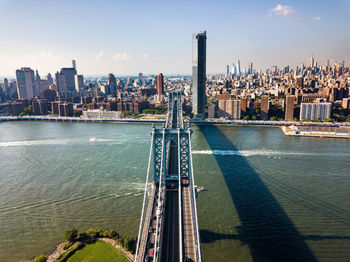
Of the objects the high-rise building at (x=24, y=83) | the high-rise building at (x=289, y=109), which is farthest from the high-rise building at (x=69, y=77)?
the high-rise building at (x=289, y=109)

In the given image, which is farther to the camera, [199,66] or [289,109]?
[199,66]

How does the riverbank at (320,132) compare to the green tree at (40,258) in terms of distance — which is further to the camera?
the riverbank at (320,132)

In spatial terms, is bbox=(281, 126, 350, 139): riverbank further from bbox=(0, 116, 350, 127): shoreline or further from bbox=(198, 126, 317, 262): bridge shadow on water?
bbox=(198, 126, 317, 262): bridge shadow on water

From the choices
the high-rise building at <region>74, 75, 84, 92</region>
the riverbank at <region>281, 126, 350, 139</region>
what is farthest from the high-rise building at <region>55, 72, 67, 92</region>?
the riverbank at <region>281, 126, 350, 139</region>

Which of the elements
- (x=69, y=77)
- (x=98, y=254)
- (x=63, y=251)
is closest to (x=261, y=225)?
(x=98, y=254)

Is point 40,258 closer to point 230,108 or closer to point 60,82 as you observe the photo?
point 230,108

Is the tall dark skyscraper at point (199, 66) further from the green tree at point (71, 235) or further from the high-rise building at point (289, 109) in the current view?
the green tree at point (71, 235)
